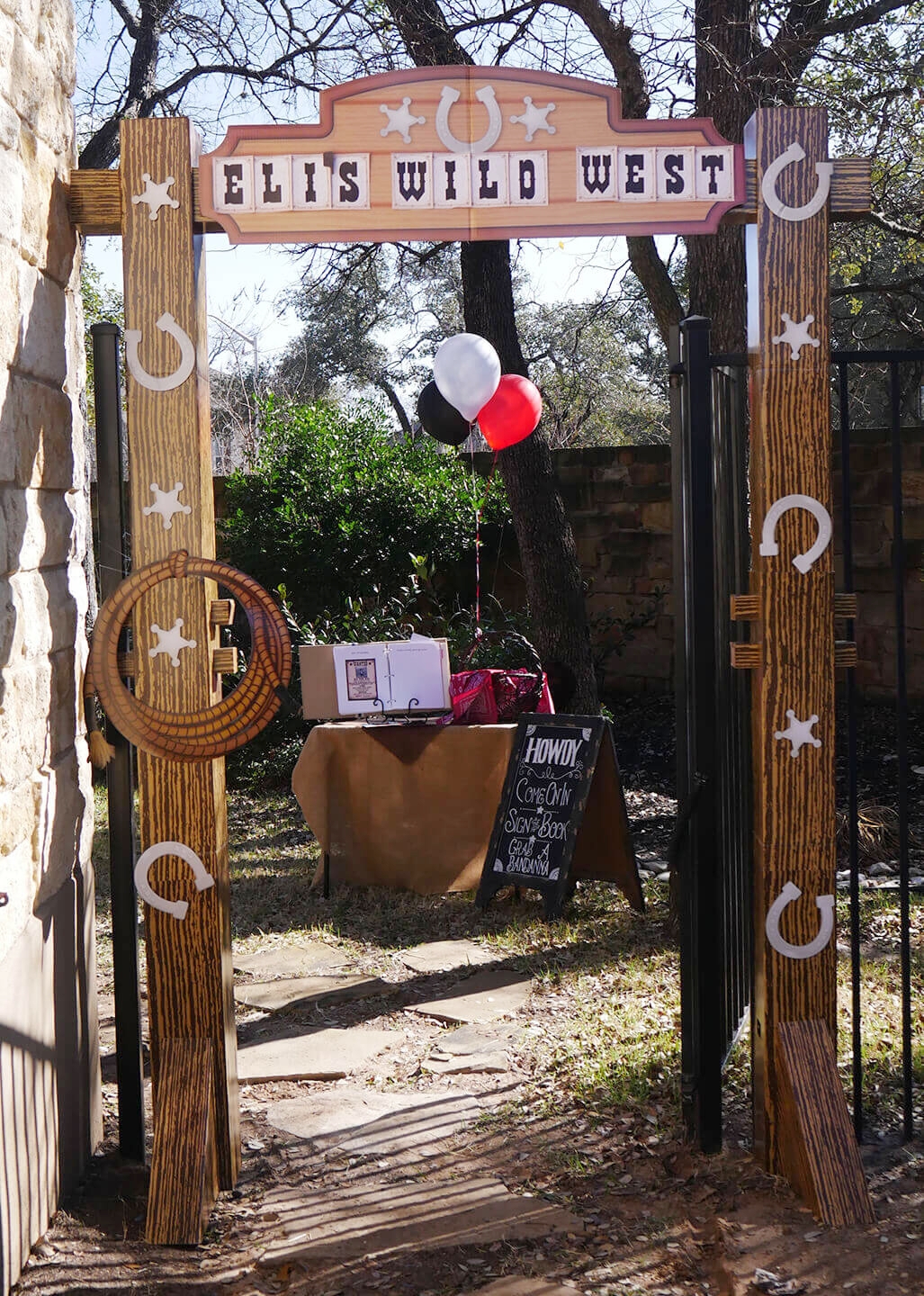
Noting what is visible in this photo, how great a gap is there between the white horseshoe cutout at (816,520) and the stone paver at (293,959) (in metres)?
2.58

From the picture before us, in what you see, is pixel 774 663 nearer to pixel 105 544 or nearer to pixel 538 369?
pixel 105 544

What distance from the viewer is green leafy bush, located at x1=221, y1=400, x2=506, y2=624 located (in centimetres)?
883

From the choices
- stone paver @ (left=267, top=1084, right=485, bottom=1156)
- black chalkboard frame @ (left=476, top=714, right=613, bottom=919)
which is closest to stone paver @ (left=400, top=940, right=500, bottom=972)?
black chalkboard frame @ (left=476, top=714, right=613, bottom=919)

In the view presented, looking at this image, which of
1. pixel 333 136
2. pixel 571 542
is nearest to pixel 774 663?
pixel 333 136

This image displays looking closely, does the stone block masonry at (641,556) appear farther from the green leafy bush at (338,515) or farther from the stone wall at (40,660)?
the stone wall at (40,660)

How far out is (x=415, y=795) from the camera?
5516 mm

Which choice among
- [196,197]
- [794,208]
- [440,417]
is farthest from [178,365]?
[440,417]

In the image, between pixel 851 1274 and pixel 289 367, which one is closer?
pixel 851 1274

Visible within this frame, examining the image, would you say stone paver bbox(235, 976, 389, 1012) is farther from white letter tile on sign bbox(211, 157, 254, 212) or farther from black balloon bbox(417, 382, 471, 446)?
black balloon bbox(417, 382, 471, 446)

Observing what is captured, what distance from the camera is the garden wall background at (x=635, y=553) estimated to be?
827cm

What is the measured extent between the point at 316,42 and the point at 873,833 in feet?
18.4

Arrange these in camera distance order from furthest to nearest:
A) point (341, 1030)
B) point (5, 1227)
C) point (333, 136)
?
1. point (341, 1030)
2. point (333, 136)
3. point (5, 1227)

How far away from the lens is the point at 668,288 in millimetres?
6625

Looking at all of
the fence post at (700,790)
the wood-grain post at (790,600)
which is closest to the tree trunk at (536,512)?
the fence post at (700,790)
